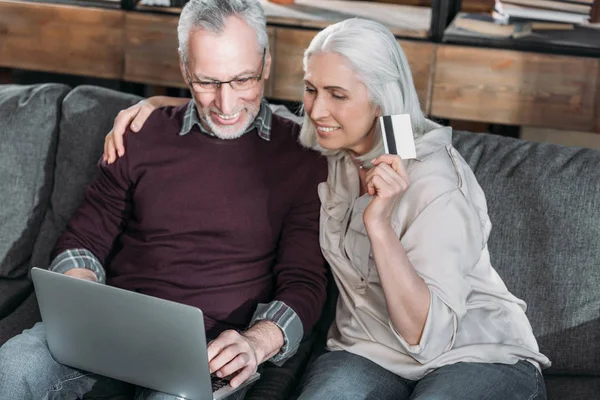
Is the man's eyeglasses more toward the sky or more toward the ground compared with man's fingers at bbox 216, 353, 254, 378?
more toward the sky

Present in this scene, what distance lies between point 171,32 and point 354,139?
5.88ft

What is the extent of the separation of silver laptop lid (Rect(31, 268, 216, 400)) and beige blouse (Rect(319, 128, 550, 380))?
0.42 metres

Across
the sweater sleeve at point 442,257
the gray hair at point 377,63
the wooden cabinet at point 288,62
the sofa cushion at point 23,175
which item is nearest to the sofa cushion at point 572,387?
the sweater sleeve at point 442,257

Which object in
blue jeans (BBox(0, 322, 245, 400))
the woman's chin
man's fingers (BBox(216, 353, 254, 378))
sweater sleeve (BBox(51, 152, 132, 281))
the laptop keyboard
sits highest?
the woman's chin

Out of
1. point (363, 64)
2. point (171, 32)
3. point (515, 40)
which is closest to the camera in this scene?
point (363, 64)

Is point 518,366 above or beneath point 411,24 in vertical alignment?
beneath

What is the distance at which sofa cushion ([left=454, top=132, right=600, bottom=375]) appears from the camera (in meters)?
2.15

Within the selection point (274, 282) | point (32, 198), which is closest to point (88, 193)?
point (32, 198)

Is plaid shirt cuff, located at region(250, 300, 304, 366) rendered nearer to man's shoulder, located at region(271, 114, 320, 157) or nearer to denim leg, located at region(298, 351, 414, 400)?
denim leg, located at region(298, 351, 414, 400)

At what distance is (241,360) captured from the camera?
1848 mm

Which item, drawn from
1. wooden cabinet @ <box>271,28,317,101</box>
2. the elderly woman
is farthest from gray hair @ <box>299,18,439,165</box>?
wooden cabinet @ <box>271,28,317,101</box>

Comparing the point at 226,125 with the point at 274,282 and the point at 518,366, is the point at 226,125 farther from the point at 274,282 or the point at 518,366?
the point at 518,366

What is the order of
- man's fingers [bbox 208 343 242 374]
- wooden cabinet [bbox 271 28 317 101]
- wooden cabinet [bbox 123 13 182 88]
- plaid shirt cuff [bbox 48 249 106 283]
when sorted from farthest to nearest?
wooden cabinet [bbox 123 13 182 88]
wooden cabinet [bbox 271 28 317 101]
plaid shirt cuff [bbox 48 249 106 283]
man's fingers [bbox 208 343 242 374]

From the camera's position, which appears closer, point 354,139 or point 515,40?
point 354,139
